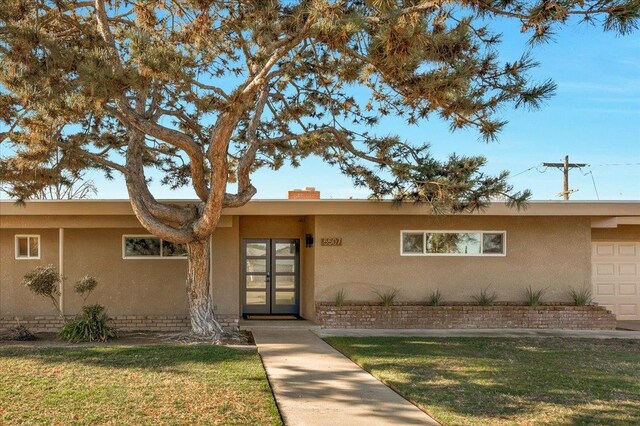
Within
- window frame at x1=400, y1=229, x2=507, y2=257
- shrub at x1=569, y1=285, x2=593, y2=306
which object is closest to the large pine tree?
window frame at x1=400, y1=229, x2=507, y2=257

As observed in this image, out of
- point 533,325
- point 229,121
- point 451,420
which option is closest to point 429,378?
point 451,420

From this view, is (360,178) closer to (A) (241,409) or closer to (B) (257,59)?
(B) (257,59)

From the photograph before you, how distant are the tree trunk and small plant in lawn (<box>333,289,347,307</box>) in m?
3.07

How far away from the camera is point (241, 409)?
670 cm

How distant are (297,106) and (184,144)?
314 centimetres

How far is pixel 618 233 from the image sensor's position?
52.0 ft

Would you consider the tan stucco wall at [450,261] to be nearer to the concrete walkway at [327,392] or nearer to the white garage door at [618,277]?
the white garage door at [618,277]

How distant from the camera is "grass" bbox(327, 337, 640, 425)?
6.71 m

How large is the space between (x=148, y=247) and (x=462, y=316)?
7.36 m

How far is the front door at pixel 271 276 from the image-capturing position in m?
15.9

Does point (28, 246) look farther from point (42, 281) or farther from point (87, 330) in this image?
point (87, 330)

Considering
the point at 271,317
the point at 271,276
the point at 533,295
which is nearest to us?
the point at 533,295

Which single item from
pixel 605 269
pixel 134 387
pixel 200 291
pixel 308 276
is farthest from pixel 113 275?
pixel 605 269

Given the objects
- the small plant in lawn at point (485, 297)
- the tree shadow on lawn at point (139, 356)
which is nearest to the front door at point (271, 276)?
the small plant in lawn at point (485, 297)
